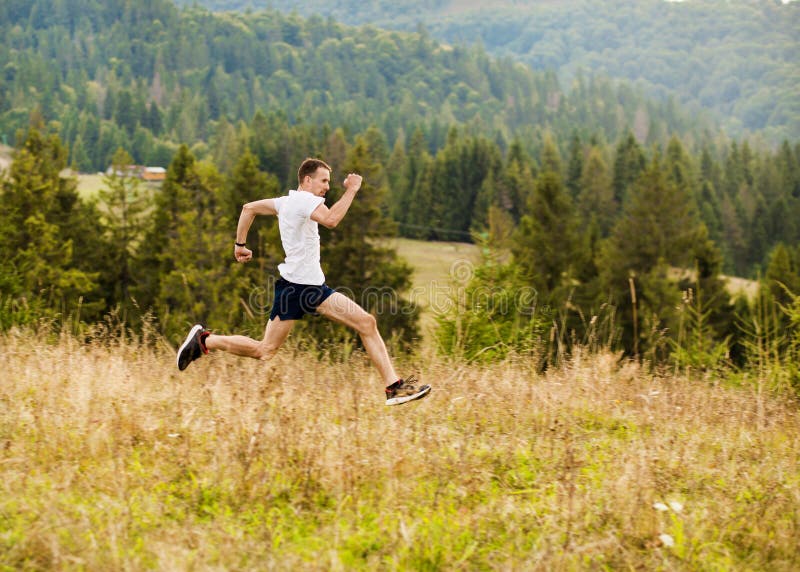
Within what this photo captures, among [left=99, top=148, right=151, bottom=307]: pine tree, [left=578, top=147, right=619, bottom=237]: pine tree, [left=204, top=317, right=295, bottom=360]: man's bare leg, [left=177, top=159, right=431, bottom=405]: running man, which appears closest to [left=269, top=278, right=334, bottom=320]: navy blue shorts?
[left=177, top=159, right=431, bottom=405]: running man

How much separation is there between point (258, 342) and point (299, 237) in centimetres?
100

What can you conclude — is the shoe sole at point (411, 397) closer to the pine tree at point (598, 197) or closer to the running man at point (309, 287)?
the running man at point (309, 287)

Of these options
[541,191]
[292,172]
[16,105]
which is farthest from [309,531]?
[16,105]

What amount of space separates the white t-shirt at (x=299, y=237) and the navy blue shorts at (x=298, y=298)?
0.05 m

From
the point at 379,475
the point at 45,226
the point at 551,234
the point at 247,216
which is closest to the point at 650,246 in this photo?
the point at 551,234

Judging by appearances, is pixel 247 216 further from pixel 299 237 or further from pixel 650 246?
pixel 650 246

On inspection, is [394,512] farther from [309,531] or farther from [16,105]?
[16,105]

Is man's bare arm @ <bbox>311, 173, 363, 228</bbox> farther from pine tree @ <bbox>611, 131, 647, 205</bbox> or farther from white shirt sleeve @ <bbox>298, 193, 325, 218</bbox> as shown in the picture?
pine tree @ <bbox>611, 131, 647, 205</bbox>

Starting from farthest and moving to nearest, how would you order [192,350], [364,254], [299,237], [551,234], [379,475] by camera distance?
1. [551,234]
2. [364,254]
3. [192,350]
4. [299,237]
5. [379,475]

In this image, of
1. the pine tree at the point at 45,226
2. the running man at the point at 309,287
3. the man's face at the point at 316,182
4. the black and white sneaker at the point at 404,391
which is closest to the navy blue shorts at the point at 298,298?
the running man at the point at 309,287

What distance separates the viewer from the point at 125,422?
562 cm

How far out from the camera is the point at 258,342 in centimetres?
692

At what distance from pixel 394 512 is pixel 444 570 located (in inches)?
22.6

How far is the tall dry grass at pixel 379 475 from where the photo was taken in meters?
4.12
